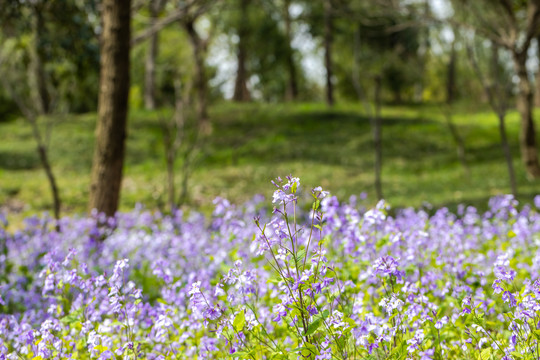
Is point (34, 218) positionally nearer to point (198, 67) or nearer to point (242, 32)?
point (198, 67)

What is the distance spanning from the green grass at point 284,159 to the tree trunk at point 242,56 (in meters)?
3.55

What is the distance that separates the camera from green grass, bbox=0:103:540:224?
1448 cm

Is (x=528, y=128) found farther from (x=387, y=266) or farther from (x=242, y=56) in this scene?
(x=242, y=56)

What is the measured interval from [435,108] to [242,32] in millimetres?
11672

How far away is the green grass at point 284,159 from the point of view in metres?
14.5

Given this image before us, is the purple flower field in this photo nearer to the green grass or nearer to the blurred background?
the blurred background

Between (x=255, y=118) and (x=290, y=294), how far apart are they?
22.2 m

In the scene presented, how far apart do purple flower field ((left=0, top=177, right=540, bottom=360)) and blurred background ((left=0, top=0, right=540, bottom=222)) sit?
153 inches

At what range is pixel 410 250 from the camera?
379 centimetres

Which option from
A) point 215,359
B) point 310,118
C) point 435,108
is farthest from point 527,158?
point 435,108

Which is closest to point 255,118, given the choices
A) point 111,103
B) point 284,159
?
point 284,159

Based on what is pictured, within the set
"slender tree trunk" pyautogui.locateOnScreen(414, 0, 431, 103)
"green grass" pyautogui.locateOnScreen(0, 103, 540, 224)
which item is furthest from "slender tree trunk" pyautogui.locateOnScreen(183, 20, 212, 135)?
"slender tree trunk" pyautogui.locateOnScreen(414, 0, 431, 103)

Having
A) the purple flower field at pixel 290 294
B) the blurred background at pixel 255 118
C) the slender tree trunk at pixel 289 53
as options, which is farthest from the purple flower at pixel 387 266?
the slender tree trunk at pixel 289 53

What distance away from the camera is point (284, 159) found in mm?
19359
